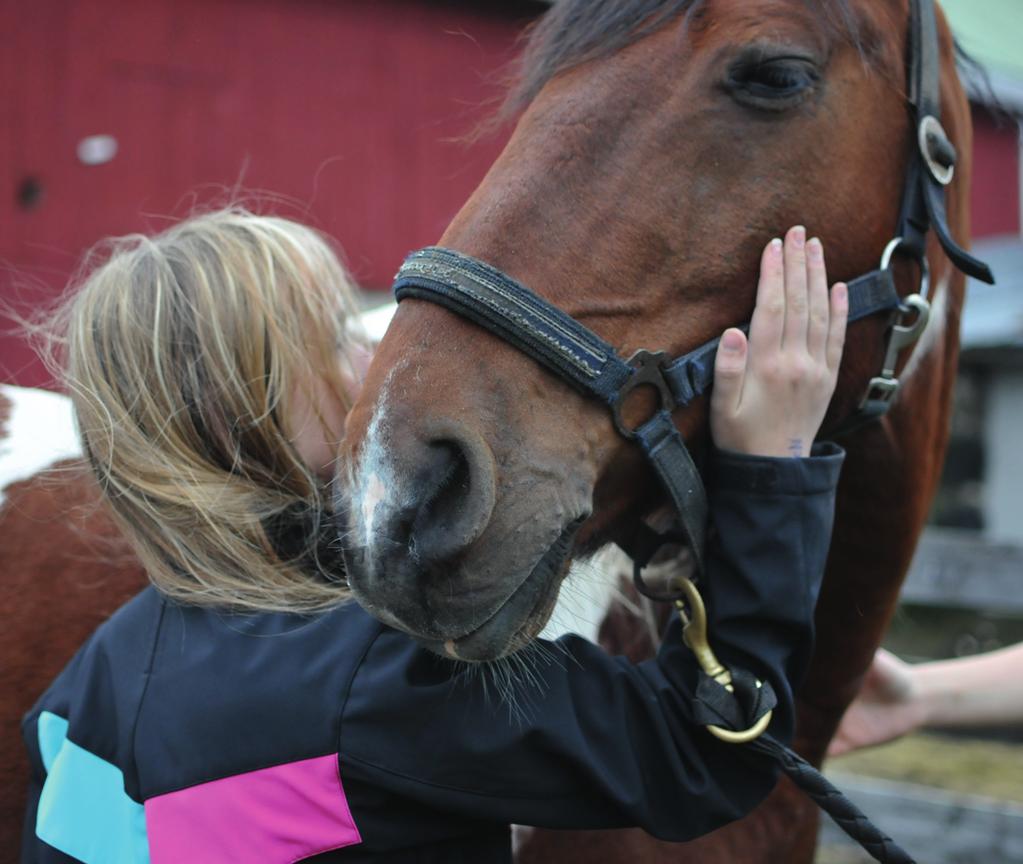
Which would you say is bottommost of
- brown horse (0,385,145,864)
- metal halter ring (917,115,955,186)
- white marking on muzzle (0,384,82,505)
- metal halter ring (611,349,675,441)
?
brown horse (0,385,145,864)

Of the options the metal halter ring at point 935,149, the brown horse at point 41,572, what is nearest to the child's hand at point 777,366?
the metal halter ring at point 935,149

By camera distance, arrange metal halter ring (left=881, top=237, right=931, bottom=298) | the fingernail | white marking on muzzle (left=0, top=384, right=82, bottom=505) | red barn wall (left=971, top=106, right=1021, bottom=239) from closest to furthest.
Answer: the fingernail → metal halter ring (left=881, top=237, right=931, bottom=298) → white marking on muzzle (left=0, top=384, right=82, bottom=505) → red barn wall (left=971, top=106, right=1021, bottom=239)

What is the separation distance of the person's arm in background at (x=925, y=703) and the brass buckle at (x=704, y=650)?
3.59ft

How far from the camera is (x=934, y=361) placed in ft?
5.16

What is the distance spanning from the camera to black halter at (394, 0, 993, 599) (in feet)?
3.61

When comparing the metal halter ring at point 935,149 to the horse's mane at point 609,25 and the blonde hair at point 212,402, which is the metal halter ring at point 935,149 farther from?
the blonde hair at point 212,402

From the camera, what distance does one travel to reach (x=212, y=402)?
1395mm

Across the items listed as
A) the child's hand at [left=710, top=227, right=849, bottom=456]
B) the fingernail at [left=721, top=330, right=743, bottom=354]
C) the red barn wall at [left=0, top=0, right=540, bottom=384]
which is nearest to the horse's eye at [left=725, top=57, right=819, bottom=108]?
the child's hand at [left=710, top=227, right=849, bottom=456]

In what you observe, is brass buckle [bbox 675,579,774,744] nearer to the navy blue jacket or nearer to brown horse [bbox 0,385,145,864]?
the navy blue jacket

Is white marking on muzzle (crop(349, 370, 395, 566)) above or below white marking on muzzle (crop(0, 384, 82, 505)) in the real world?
above

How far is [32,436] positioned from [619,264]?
4.09 feet

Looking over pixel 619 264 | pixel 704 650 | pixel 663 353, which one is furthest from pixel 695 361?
pixel 704 650

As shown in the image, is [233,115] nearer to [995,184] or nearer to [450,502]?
[450,502]

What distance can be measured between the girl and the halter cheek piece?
0.13 ft
